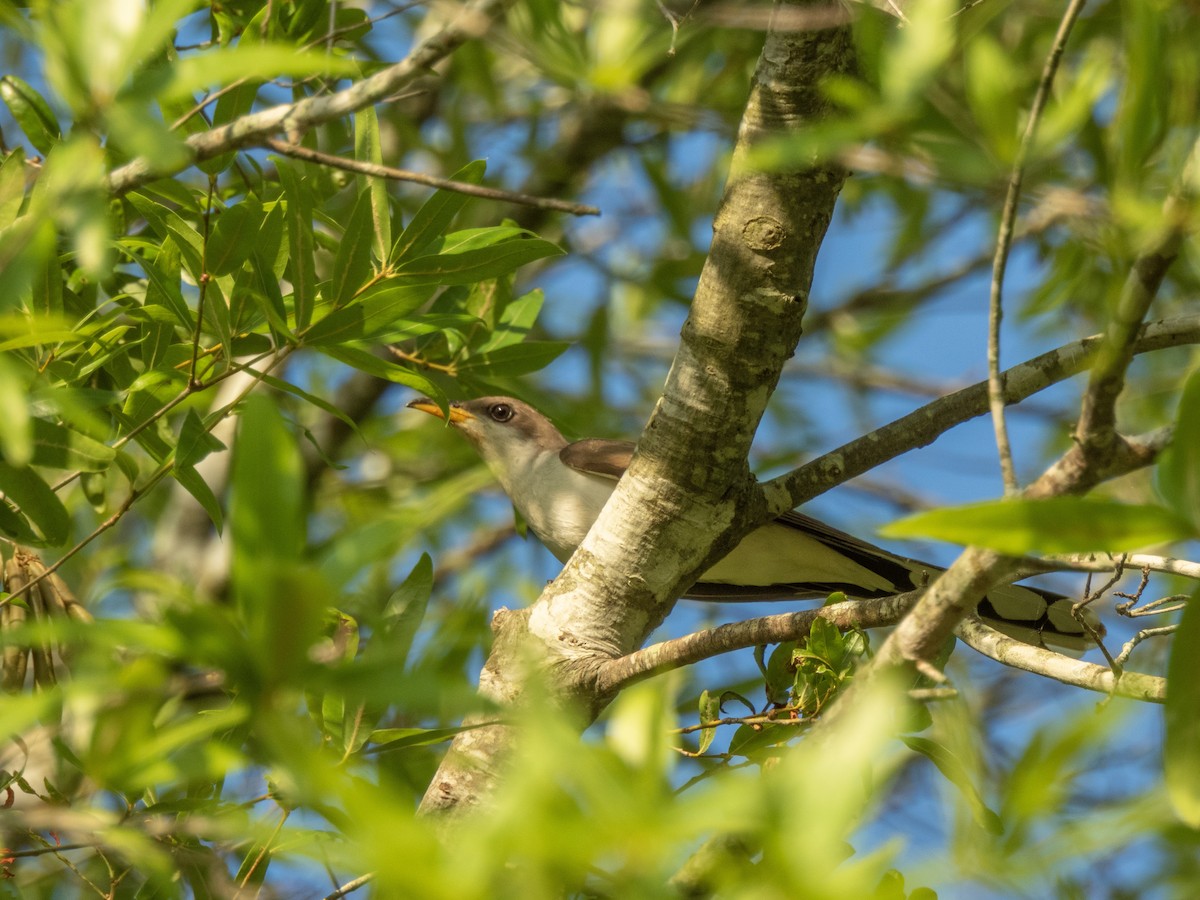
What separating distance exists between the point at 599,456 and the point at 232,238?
275 centimetres

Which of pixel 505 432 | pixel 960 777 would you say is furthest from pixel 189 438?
pixel 505 432

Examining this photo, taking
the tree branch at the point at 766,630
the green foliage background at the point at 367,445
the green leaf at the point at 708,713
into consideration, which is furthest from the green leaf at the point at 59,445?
the green leaf at the point at 708,713

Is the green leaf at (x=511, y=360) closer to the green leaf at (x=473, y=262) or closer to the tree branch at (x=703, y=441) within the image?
the green leaf at (x=473, y=262)

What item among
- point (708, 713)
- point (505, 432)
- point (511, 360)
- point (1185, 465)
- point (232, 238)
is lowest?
point (708, 713)

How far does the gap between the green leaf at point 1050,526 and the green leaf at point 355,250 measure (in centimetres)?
199

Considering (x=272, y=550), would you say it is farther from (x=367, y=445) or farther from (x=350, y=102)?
(x=367, y=445)

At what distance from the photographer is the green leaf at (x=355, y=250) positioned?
10.2 feet

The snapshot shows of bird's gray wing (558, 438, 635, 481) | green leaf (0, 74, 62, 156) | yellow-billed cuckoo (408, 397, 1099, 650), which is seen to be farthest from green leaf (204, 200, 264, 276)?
bird's gray wing (558, 438, 635, 481)

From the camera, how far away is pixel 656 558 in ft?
11.2

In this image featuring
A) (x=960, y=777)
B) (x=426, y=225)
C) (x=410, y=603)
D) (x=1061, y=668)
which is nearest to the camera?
(x=960, y=777)

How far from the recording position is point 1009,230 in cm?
185

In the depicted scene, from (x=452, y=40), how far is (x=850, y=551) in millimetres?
3160

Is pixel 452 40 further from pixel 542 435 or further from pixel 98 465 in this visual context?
pixel 542 435

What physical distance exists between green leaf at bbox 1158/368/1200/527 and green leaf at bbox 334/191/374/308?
2.15m
